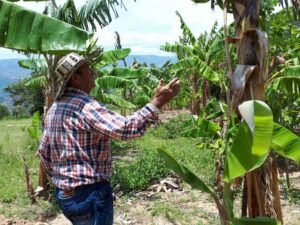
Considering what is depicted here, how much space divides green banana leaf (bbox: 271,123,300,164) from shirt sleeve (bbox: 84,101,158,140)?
0.71 m

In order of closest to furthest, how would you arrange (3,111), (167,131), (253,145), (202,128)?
(253,145) → (202,128) → (167,131) → (3,111)

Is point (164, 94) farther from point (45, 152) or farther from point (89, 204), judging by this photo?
point (45, 152)

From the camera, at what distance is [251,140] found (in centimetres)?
241

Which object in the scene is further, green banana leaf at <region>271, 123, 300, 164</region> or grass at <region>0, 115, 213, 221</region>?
grass at <region>0, 115, 213, 221</region>

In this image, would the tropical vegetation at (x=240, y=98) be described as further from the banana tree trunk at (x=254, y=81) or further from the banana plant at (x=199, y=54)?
the banana plant at (x=199, y=54)

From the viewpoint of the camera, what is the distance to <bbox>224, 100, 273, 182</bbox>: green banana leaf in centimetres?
212

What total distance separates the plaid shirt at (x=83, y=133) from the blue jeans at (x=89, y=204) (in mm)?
63

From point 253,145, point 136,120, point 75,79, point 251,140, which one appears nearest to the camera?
point 253,145

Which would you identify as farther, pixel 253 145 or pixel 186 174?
pixel 186 174

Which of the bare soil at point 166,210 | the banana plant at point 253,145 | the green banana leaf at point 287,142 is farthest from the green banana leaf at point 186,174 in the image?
the bare soil at point 166,210

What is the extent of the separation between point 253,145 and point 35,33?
169 cm

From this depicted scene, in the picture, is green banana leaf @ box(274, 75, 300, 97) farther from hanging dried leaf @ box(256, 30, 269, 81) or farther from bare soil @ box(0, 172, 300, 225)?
bare soil @ box(0, 172, 300, 225)

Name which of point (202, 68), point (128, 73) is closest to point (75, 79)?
point (202, 68)

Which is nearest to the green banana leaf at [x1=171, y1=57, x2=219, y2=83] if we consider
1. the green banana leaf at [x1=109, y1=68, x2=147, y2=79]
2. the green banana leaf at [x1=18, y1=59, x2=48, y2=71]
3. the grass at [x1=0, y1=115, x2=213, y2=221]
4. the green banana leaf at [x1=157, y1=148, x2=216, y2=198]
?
the green banana leaf at [x1=109, y1=68, x2=147, y2=79]
